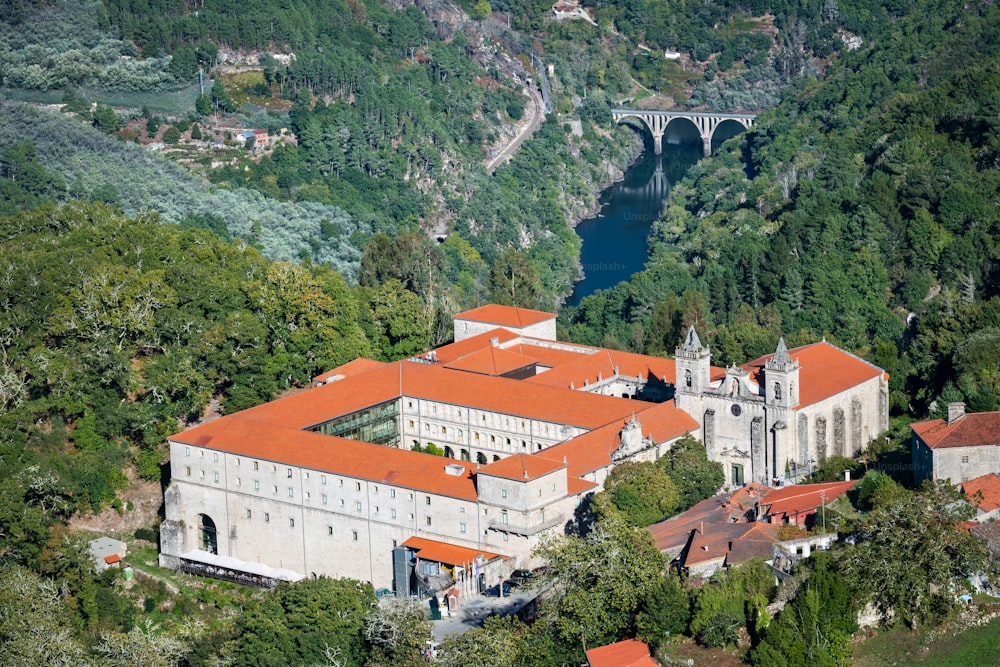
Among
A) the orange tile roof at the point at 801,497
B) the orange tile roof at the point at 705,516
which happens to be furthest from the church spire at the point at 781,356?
the orange tile roof at the point at 801,497

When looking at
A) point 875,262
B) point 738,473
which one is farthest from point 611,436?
point 875,262

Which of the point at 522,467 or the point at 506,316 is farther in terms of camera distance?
the point at 506,316

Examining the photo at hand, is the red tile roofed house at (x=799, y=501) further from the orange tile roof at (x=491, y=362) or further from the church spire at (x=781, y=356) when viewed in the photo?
the orange tile roof at (x=491, y=362)

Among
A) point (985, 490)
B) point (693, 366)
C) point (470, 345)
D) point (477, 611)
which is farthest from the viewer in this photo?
point (470, 345)

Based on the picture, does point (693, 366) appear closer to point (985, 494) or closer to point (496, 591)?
point (496, 591)

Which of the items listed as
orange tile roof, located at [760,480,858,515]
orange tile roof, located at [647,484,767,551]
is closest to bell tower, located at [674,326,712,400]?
orange tile roof, located at [647,484,767,551]

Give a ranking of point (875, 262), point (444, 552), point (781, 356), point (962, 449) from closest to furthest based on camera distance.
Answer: point (962, 449)
point (444, 552)
point (781, 356)
point (875, 262)

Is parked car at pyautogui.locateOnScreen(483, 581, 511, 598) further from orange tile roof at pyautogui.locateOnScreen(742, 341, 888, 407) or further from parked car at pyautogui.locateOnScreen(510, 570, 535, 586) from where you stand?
orange tile roof at pyautogui.locateOnScreen(742, 341, 888, 407)
